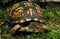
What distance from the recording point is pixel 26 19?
282 inches

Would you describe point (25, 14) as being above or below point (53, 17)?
above

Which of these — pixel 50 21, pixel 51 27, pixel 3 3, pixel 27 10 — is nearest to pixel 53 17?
pixel 50 21

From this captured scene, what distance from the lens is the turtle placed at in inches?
278

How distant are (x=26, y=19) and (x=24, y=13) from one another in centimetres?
32

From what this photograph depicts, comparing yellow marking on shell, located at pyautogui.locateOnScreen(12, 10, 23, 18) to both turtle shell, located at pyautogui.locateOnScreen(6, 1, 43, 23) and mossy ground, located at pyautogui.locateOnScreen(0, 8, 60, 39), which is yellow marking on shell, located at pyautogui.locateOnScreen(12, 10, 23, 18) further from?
mossy ground, located at pyautogui.locateOnScreen(0, 8, 60, 39)

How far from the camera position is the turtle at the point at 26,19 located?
7.07 meters

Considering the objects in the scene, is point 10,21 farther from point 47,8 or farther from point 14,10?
point 47,8

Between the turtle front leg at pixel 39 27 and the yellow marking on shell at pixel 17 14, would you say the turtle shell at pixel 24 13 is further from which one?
the turtle front leg at pixel 39 27

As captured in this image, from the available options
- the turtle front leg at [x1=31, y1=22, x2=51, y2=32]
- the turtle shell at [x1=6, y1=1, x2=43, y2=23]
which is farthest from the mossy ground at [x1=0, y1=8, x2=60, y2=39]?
the turtle shell at [x1=6, y1=1, x2=43, y2=23]

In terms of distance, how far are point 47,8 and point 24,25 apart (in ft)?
10.4

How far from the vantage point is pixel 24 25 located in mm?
7180

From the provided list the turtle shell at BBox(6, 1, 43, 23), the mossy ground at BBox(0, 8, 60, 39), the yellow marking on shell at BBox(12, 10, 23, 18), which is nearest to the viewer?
the mossy ground at BBox(0, 8, 60, 39)

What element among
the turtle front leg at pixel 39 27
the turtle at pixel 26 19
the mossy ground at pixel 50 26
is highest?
the turtle at pixel 26 19

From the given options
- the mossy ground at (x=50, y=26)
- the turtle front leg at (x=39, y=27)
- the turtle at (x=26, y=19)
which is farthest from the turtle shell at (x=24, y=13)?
the mossy ground at (x=50, y=26)
